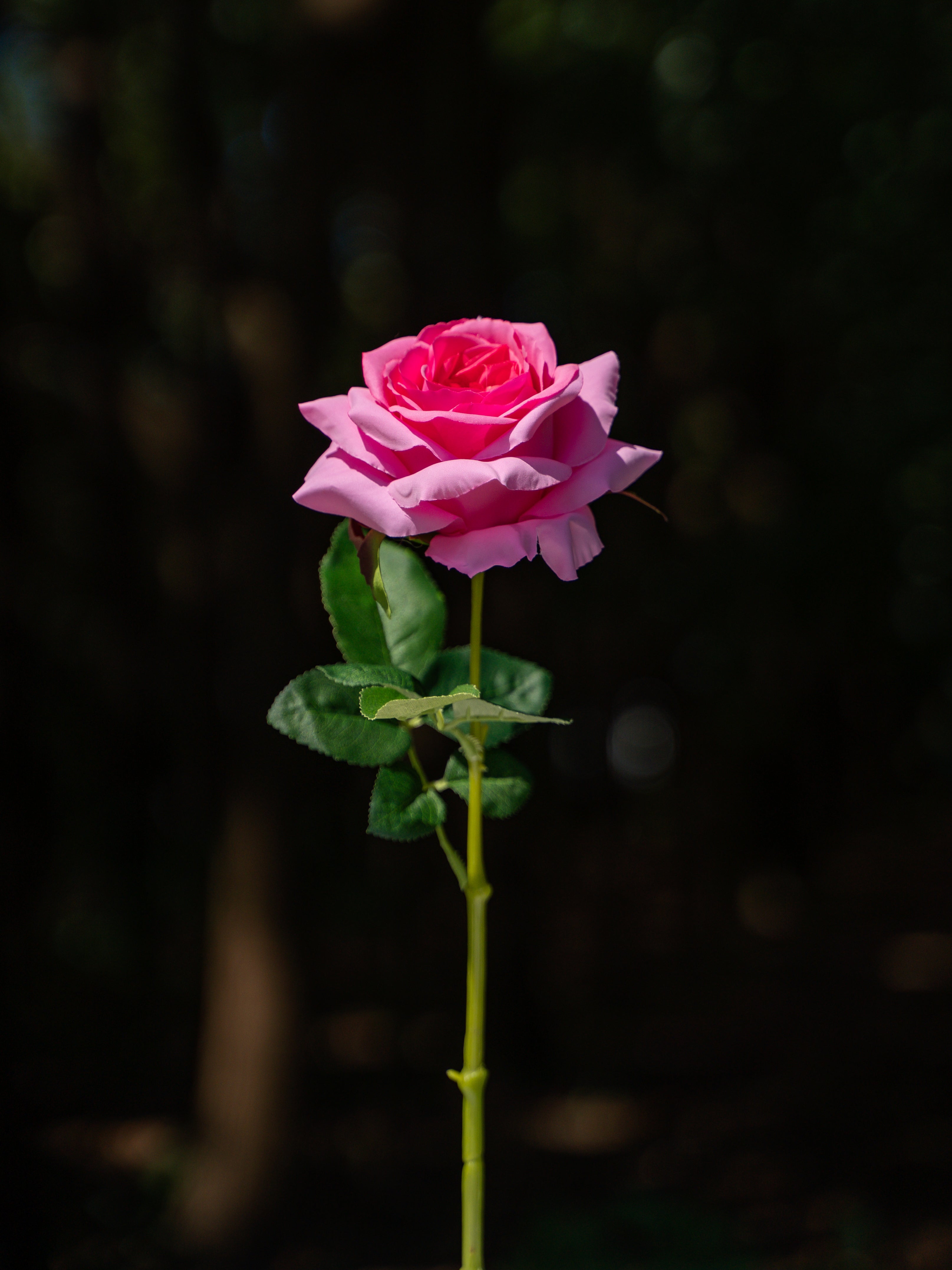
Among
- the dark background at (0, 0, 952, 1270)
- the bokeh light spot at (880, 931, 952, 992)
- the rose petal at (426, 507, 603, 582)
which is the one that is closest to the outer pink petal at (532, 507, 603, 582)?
the rose petal at (426, 507, 603, 582)

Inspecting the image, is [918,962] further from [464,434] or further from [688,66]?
[464,434]

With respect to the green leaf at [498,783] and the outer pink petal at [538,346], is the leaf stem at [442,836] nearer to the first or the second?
the green leaf at [498,783]

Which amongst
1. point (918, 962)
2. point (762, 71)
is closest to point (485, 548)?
point (762, 71)

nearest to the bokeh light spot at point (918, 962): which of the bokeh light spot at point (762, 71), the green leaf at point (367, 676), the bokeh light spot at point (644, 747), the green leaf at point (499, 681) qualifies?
the bokeh light spot at point (644, 747)

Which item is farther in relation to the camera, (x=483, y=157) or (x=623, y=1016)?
(x=623, y=1016)

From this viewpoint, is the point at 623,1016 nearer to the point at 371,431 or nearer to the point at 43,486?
the point at 43,486

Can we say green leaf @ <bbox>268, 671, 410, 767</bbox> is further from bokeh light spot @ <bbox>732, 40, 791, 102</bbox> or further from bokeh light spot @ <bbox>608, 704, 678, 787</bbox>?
bokeh light spot @ <bbox>608, 704, 678, 787</bbox>

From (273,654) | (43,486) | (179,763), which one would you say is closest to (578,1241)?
(273,654)
